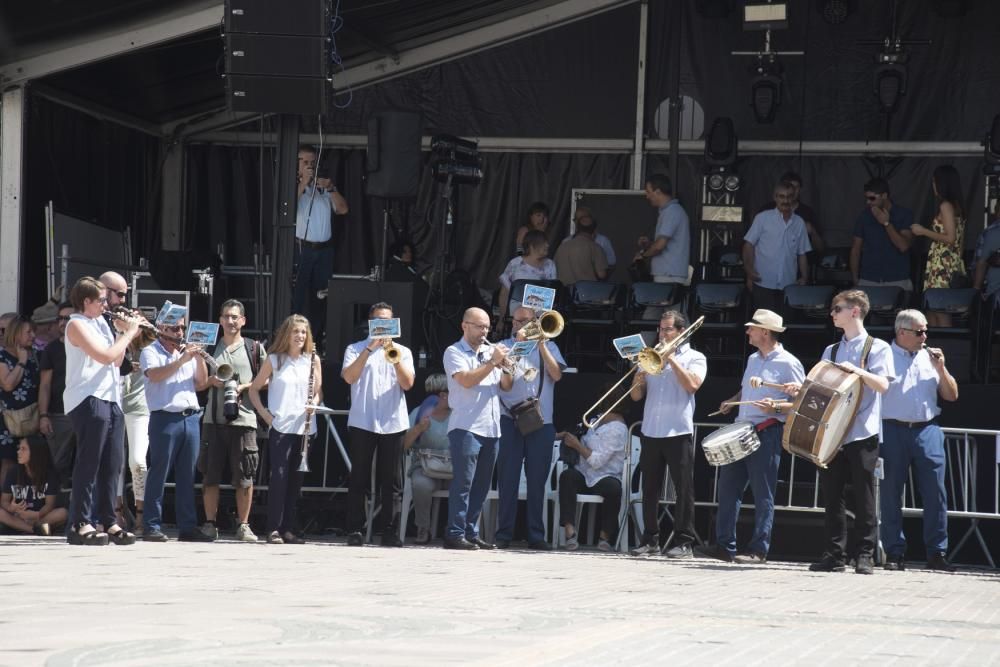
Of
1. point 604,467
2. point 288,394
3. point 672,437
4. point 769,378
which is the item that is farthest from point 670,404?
point 288,394

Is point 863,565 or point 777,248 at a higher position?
point 777,248

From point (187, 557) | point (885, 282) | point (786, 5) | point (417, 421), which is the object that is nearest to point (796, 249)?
point (885, 282)

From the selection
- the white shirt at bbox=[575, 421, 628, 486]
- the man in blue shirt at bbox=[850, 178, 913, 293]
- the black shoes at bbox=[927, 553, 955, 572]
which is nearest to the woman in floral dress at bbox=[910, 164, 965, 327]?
the man in blue shirt at bbox=[850, 178, 913, 293]

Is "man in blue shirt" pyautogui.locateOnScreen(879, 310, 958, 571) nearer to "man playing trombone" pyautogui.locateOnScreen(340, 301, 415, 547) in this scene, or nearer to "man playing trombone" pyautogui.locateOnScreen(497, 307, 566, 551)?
"man playing trombone" pyautogui.locateOnScreen(497, 307, 566, 551)

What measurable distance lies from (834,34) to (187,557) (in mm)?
10205

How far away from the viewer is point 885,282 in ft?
47.1

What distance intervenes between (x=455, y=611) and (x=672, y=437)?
15.4ft

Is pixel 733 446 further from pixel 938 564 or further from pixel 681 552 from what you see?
pixel 938 564

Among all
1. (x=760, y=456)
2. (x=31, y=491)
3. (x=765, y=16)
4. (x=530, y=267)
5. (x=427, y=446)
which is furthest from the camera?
(x=765, y=16)

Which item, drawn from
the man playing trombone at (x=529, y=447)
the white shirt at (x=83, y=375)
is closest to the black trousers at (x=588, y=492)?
the man playing trombone at (x=529, y=447)

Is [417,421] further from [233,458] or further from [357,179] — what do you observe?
[357,179]

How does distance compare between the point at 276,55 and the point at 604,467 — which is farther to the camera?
the point at 604,467

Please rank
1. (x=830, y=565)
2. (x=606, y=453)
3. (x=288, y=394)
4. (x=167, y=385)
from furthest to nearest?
(x=606, y=453) < (x=288, y=394) < (x=167, y=385) < (x=830, y=565)

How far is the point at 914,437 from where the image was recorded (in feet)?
35.0
